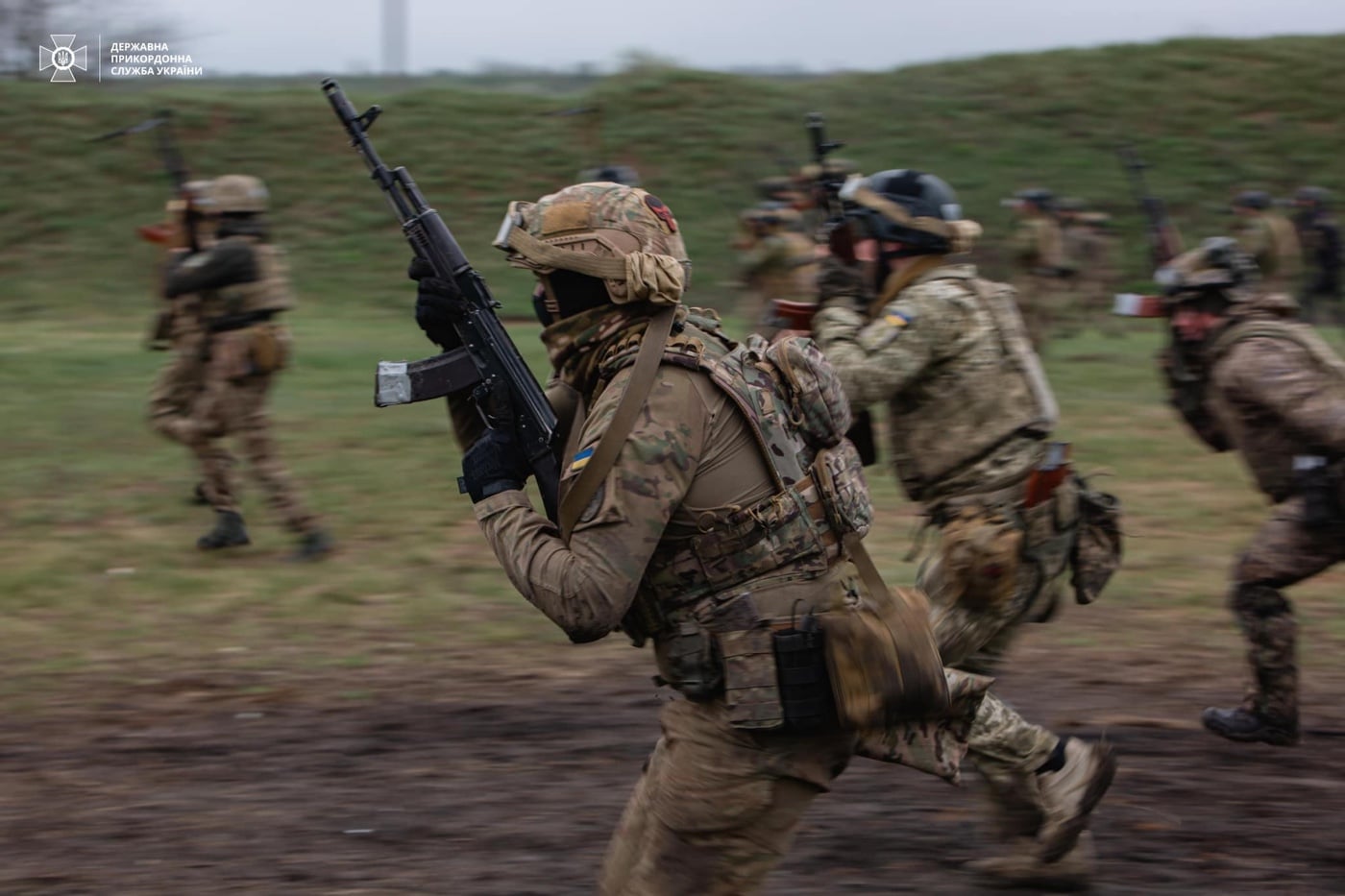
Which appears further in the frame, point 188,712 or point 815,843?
point 188,712

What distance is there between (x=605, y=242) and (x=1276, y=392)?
3.22 metres

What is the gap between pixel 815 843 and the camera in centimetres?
502

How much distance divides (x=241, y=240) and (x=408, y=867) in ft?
15.2

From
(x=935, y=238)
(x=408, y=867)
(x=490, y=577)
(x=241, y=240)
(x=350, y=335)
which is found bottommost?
(x=350, y=335)

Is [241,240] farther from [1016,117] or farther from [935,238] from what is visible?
[1016,117]

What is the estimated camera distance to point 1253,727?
5.91 meters

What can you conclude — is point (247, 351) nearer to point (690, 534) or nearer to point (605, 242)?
point (605, 242)

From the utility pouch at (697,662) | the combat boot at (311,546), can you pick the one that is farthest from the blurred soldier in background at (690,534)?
the combat boot at (311,546)

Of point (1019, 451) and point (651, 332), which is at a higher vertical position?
point (651, 332)

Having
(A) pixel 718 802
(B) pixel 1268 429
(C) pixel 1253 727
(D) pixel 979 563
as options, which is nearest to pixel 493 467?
(A) pixel 718 802

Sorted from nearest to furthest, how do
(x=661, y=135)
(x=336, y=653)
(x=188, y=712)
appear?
(x=188, y=712)
(x=336, y=653)
(x=661, y=135)

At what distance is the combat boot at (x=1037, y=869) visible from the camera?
15.1 feet

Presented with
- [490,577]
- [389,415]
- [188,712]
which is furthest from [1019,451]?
[389,415]

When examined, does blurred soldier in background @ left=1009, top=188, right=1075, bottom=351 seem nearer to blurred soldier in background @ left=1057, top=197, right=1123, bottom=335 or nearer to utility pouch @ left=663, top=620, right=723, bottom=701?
blurred soldier in background @ left=1057, top=197, right=1123, bottom=335
